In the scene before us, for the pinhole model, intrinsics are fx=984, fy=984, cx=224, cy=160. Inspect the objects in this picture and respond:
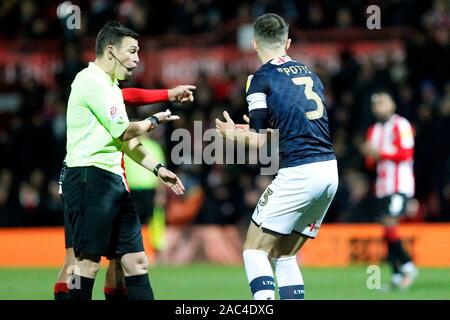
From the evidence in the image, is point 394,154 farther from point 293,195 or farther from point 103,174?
point 103,174

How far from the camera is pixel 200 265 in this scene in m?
14.7

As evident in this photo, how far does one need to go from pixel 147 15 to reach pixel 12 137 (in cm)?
348

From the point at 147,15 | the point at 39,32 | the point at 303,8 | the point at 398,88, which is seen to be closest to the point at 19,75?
the point at 39,32

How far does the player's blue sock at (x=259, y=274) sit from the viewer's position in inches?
262

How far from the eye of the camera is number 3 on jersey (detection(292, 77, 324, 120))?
6.74 m

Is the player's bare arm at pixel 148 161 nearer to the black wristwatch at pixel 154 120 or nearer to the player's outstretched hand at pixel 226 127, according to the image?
the black wristwatch at pixel 154 120

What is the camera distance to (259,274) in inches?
263

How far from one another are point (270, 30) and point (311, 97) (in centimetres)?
54

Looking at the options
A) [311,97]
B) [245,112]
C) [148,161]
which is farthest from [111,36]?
[245,112]

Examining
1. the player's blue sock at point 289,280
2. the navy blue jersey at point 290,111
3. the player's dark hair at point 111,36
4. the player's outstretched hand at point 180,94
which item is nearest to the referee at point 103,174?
the player's dark hair at point 111,36

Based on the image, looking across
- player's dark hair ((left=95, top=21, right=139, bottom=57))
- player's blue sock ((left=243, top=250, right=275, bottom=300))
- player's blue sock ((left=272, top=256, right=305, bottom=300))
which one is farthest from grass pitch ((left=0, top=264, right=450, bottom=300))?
player's dark hair ((left=95, top=21, right=139, bottom=57))

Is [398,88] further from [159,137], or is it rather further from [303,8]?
[159,137]

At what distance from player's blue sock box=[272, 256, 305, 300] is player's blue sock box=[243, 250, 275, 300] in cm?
19

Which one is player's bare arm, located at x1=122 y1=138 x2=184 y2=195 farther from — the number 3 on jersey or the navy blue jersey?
the number 3 on jersey
